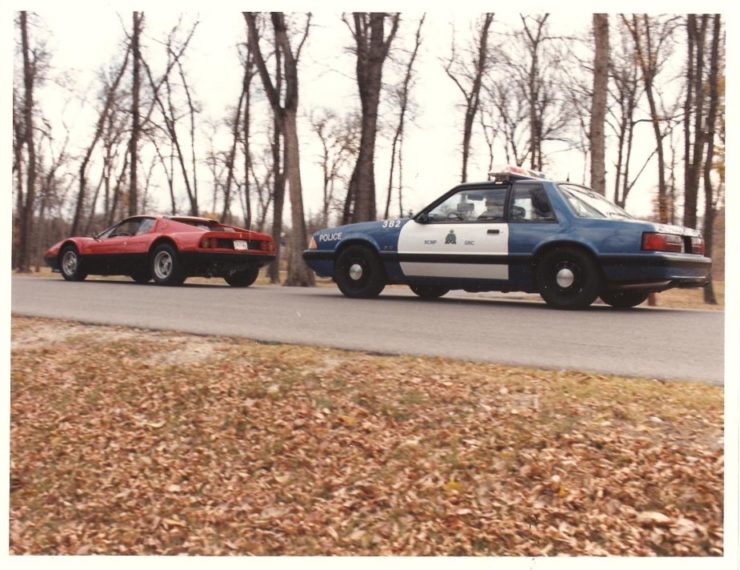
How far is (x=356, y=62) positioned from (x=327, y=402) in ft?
13.7

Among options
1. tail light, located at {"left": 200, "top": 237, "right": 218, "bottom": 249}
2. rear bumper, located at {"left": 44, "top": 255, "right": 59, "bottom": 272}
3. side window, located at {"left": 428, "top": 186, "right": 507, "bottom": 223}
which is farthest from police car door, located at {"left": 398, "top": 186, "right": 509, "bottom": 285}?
rear bumper, located at {"left": 44, "top": 255, "right": 59, "bottom": 272}

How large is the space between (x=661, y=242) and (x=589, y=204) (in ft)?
2.73

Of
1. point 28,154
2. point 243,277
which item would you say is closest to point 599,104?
point 243,277

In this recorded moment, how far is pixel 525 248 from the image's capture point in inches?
272

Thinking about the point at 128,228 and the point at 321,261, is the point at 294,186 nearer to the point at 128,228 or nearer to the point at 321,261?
the point at 321,261

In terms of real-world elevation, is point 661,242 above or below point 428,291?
above

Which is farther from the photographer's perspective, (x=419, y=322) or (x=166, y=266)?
(x=166, y=266)

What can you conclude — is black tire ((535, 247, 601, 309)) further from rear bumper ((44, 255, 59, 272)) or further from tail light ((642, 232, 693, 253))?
rear bumper ((44, 255, 59, 272))

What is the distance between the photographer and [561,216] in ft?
A: 22.5

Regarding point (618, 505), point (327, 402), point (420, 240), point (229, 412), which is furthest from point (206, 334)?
point (618, 505)

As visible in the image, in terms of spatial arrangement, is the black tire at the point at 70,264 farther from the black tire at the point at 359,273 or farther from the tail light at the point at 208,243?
the black tire at the point at 359,273

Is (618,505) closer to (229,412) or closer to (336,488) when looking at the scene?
(336,488)

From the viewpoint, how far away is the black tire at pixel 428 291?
7.79 m

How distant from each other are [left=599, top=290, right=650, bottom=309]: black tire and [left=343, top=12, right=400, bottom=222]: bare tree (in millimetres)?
3101
